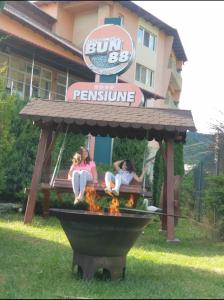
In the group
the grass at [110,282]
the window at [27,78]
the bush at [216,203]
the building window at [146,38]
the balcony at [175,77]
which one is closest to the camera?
the grass at [110,282]

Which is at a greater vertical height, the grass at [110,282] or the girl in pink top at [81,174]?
the girl in pink top at [81,174]

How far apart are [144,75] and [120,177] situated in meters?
29.7

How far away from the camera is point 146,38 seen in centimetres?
3934

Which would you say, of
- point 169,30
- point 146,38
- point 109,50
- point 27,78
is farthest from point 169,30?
point 109,50

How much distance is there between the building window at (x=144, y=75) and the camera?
39.3 m

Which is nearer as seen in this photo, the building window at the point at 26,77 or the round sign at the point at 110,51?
the round sign at the point at 110,51

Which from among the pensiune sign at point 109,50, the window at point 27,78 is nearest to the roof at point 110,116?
the pensiune sign at point 109,50

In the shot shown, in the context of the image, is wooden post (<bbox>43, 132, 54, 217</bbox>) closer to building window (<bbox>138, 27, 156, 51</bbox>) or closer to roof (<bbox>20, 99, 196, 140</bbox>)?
roof (<bbox>20, 99, 196, 140</bbox>)

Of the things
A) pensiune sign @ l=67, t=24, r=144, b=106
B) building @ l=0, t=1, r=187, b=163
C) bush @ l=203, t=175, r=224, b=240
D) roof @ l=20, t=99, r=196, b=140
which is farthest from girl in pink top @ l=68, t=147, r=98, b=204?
pensiune sign @ l=67, t=24, r=144, b=106

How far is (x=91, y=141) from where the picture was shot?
17047 millimetres

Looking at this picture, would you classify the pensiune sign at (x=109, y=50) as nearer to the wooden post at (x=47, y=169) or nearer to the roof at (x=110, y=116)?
the roof at (x=110, y=116)

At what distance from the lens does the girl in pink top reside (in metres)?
11.2

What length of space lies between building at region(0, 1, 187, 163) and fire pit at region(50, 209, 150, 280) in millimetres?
7506

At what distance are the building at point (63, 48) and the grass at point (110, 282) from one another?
538 centimetres
